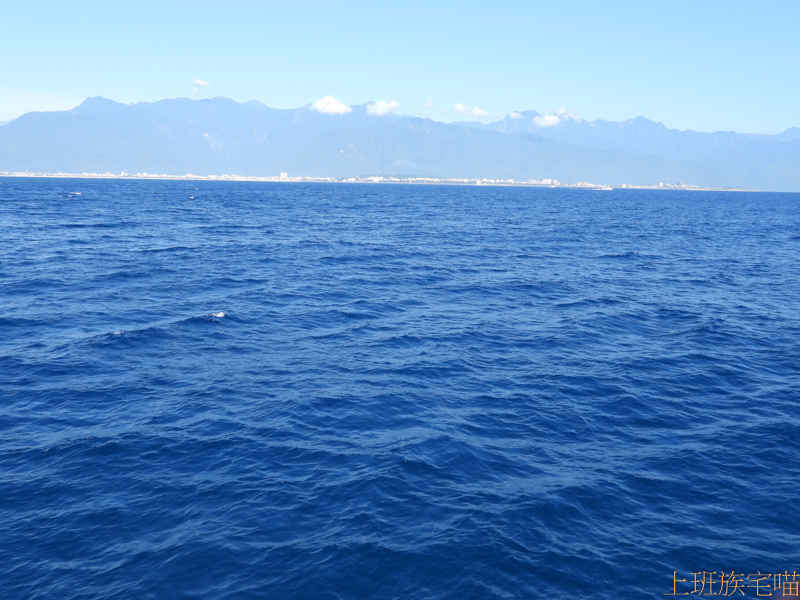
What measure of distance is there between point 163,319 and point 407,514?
29687 mm

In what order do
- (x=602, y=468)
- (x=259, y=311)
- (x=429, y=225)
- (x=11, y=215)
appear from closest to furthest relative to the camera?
(x=602, y=468)
(x=259, y=311)
(x=11, y=215)
(x=429, y=225)

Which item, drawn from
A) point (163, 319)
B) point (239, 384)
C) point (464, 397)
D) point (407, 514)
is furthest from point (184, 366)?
point (407, 514)

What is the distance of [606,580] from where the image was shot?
16859 mm

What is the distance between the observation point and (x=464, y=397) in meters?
29.9

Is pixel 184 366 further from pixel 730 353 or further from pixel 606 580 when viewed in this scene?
pixel 730 353

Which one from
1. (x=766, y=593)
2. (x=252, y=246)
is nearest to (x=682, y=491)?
(x=766, y=593)

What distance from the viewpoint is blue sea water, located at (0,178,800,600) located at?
57.0 ft

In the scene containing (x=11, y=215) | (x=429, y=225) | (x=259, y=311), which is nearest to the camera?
(x=259, y=311)

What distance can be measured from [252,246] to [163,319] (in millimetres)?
41846

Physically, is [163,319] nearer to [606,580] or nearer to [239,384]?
[239,384]

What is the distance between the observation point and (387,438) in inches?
993

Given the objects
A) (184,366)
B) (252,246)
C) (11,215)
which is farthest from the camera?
(11,215)

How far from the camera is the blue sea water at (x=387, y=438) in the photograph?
17.4m

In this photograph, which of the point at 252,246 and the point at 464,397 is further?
the point at 252,246
